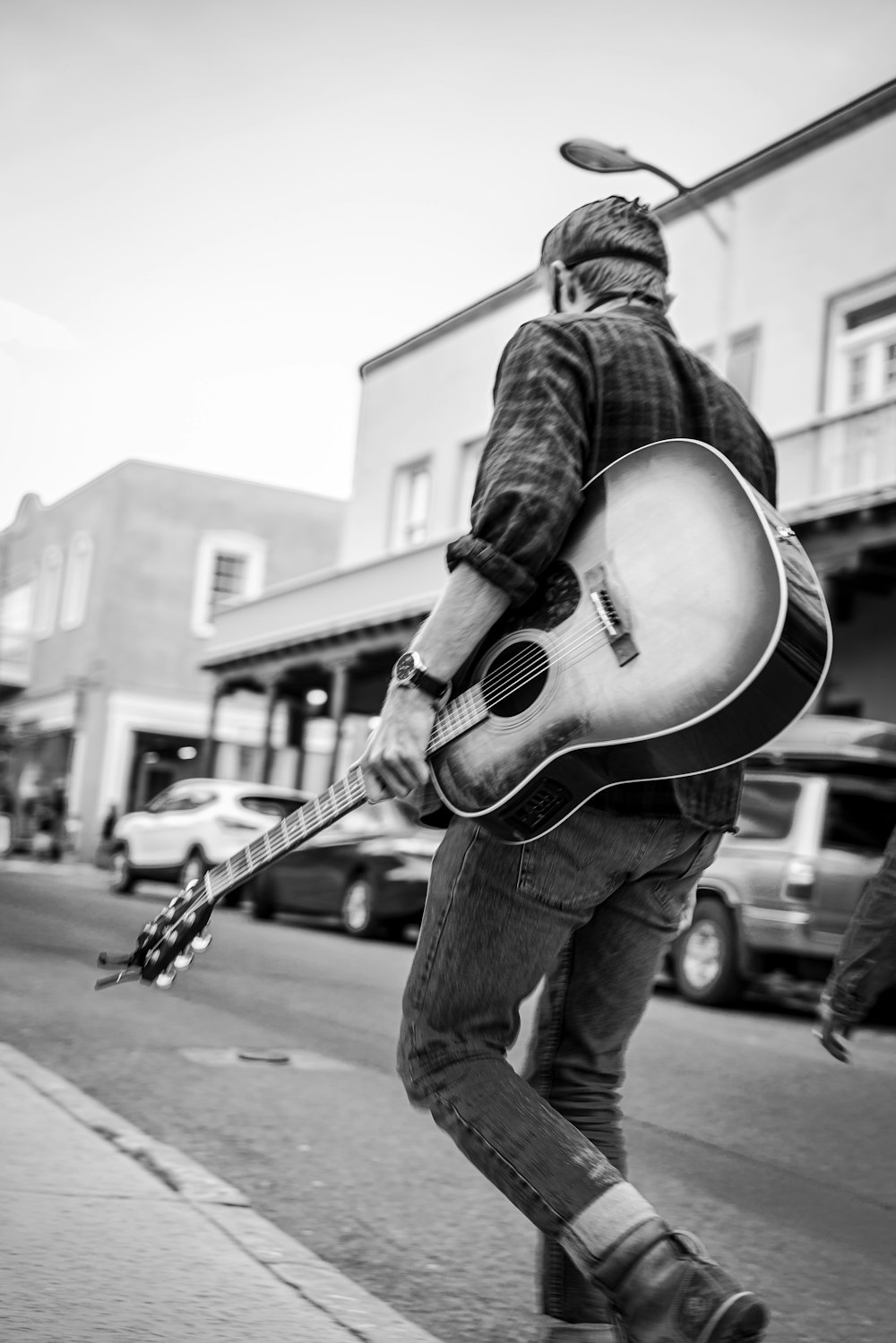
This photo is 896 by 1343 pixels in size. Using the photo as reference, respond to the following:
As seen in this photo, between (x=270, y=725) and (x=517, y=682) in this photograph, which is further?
(x=270, y=725)

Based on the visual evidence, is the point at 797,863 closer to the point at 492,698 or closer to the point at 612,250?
the point at 612,250

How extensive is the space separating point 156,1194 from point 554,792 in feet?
5.81

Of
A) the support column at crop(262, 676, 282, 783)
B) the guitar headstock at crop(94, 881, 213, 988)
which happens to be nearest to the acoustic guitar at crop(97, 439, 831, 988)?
the guitar headstock at crop(94, 881, 213, 988)

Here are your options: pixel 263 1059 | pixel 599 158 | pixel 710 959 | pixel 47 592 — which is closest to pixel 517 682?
pixel 263 1059

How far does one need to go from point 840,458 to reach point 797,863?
18.4ft

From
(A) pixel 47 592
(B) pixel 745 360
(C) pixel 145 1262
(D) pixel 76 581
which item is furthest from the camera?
(A) pixel 47 592

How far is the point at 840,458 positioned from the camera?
15.0 meters

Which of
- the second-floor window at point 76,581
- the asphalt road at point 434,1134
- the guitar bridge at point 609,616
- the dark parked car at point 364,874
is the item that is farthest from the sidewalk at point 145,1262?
the second-floor window at point 76,581

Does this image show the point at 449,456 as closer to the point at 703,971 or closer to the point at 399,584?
the point at 399,584

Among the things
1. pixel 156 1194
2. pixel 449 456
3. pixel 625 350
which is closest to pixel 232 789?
pixel 449 456

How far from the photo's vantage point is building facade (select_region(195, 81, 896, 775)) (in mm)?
14953

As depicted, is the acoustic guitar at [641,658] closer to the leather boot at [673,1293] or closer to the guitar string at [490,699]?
the guitar string at [490,699]

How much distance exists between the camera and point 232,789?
61.6ft

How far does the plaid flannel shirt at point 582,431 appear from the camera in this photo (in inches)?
86.8
